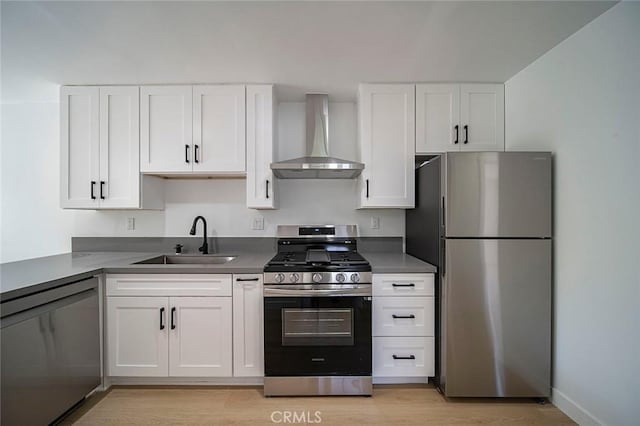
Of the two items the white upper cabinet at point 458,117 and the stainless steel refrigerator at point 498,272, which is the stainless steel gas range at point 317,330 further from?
the white upper cabinet at point 458,117

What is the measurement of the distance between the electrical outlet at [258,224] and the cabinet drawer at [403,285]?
117cm

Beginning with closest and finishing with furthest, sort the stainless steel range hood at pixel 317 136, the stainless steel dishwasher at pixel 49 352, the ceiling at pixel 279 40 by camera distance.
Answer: the stainless steel dishwasher at pixel 49 352
the ceiling at pixel 279 40
the stainless steel range hood at pixel 317 136

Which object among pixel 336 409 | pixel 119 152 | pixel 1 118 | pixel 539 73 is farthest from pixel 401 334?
pixel 1 118

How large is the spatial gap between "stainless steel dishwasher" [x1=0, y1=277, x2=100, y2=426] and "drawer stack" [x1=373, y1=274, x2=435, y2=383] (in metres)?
1.86

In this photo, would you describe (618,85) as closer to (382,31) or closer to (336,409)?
(382,31)

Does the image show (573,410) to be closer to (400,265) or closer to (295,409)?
(400,265)

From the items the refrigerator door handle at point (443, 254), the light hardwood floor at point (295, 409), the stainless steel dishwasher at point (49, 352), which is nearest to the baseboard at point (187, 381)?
the light hardwood floor at point (295, 409)

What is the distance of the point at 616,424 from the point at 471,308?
2.72 ft

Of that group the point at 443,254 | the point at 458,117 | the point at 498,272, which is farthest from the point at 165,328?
the point at 458,117

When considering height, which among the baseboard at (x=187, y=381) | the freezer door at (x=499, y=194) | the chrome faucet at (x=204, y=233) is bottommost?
the baseboard at (x=187, y=381)

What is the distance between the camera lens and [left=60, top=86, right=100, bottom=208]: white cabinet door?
93.2 inches

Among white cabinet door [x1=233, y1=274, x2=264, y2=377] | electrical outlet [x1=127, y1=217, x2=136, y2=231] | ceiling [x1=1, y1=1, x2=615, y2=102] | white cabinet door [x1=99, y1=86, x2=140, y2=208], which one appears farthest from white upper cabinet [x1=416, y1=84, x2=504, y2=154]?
electrical outlet [x1=127, y1=217, x2=136, y2=231]

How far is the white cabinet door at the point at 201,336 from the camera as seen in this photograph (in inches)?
80.6

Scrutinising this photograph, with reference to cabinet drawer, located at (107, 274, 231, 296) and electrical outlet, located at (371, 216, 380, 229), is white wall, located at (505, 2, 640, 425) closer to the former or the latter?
electrical outlet, located at (371, 216, 380, 229)
